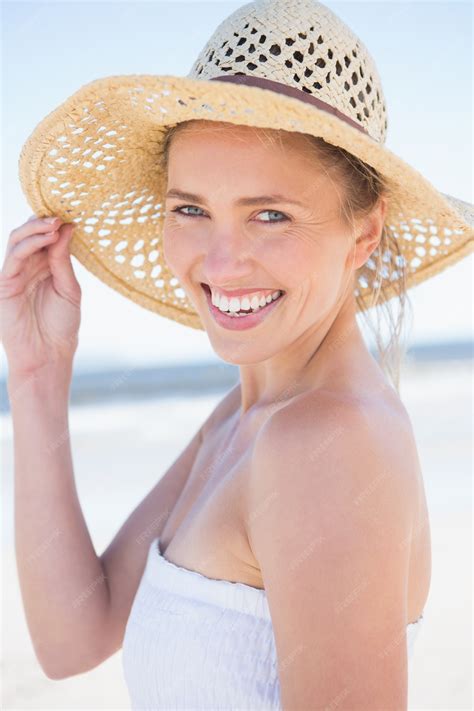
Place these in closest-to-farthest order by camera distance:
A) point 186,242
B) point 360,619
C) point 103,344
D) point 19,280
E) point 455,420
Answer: point 360,619 → point 186,242 → point 19,280 → point 455,420 → point 103,344

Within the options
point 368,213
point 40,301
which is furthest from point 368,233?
point 40,301

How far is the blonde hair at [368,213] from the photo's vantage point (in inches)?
72.2

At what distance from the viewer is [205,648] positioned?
5.75 feet

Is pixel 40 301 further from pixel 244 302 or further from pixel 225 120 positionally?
pixel 225 120

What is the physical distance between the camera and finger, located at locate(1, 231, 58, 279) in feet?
7.68

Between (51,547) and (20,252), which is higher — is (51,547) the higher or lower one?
the lower one

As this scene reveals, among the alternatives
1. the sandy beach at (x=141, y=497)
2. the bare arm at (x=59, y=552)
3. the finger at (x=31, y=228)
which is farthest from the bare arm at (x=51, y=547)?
the sandy beach at (x=141, y=497)

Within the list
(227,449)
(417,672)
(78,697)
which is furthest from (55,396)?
(417,672)

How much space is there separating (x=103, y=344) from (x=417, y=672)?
18.6 metres

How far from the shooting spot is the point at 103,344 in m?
22.0

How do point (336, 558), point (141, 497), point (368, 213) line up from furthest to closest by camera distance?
point (141, 497) < point (368, 213) < point (336, 558)

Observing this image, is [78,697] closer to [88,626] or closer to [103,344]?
[88,626]

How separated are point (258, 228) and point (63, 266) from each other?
84cm

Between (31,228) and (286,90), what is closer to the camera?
(286,90)
